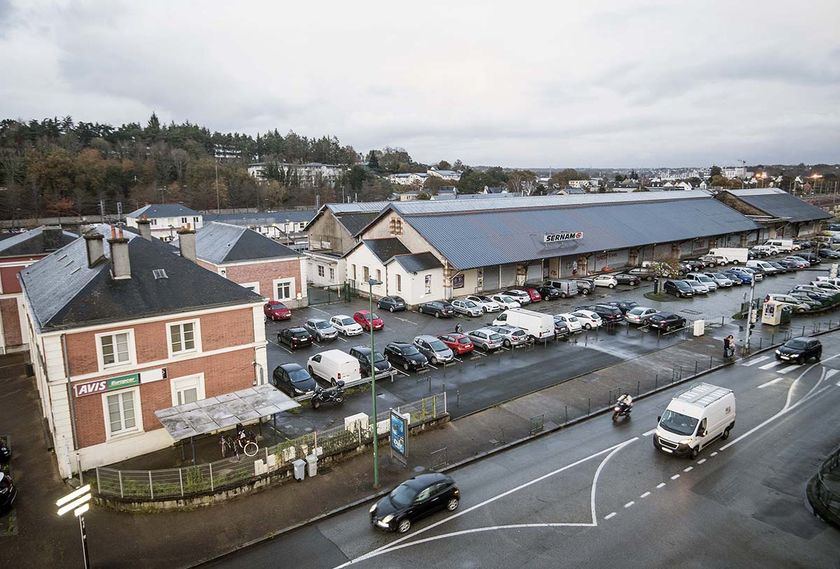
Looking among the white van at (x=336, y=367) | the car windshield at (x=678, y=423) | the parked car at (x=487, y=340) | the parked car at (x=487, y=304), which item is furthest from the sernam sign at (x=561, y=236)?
the car windshield at (x=678, y=423)

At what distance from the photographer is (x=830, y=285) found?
5056cm

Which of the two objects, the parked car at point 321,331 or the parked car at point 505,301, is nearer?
the parked car at point 321,331

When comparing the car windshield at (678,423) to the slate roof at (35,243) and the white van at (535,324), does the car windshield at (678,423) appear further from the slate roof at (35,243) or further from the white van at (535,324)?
the slate roof at (35,243)

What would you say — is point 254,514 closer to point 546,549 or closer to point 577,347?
point 546,549

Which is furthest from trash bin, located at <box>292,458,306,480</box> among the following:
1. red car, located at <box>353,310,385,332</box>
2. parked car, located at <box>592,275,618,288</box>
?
parked car, located at <box>592,275,618,288</box>

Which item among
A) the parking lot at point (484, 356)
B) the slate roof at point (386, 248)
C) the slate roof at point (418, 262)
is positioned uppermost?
the slate roof at point (386, 248)

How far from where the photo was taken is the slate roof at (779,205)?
84.4m

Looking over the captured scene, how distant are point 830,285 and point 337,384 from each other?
49211 mm

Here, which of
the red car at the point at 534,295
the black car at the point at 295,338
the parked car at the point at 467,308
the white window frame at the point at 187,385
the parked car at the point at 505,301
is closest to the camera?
the white window frame at the point at 187,385

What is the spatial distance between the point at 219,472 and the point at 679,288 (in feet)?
145

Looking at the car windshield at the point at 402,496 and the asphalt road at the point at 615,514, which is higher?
the car windshield at the point at 402,496

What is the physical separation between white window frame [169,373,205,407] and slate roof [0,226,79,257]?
71.5 ft

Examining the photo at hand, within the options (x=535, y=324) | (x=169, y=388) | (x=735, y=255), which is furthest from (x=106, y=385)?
(x=735, y=255)

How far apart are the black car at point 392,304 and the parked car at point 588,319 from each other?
14.8m
